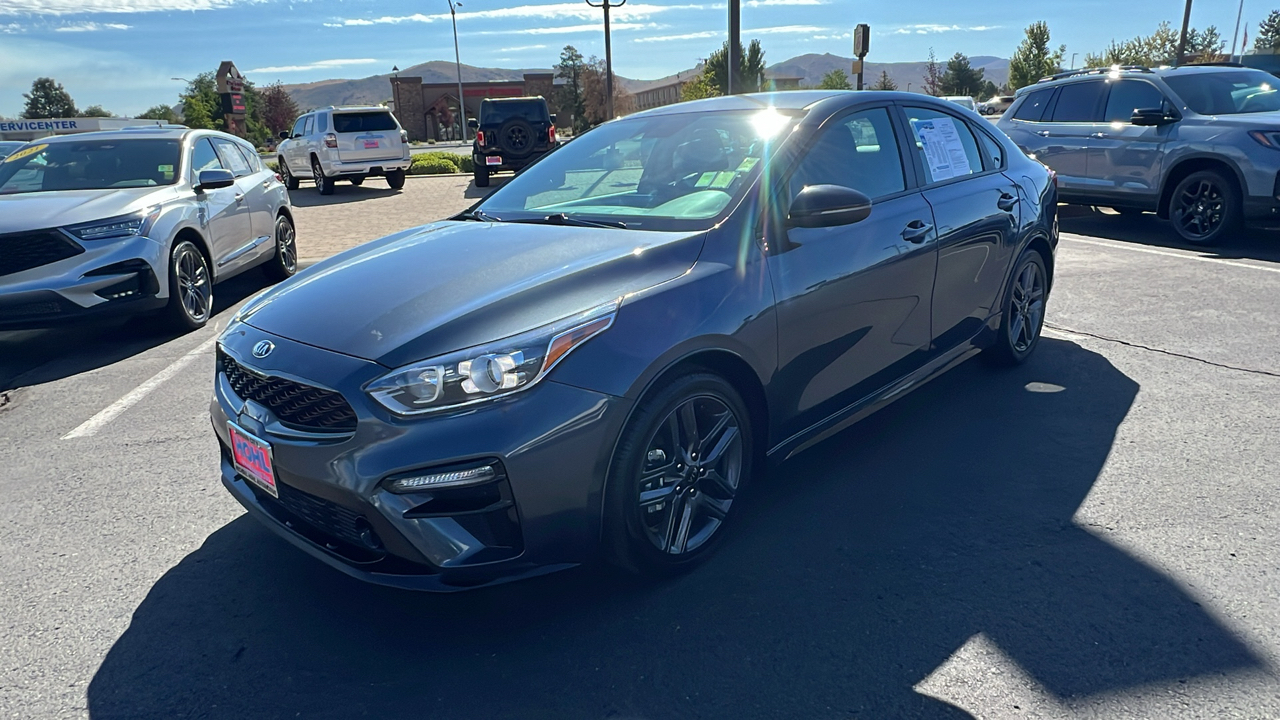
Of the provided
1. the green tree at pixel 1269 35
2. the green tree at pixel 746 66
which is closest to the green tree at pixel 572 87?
the green tree at pixel 746 66

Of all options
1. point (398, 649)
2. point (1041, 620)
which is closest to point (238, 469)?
point (398, 649)

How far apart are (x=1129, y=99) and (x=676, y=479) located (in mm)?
9502

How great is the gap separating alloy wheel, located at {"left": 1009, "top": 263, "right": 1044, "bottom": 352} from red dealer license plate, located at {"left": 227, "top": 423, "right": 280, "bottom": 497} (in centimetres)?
398

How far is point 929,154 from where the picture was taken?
4250mm

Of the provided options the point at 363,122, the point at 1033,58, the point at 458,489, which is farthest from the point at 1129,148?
the point at 1033,58

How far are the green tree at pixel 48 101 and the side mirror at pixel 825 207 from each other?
115 meters

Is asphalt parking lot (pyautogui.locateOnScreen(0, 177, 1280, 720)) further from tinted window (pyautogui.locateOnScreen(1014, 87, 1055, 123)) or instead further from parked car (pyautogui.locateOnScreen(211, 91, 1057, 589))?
tinted window (pyautogui.locateOnScreen(1014, 87, 1055, 123))

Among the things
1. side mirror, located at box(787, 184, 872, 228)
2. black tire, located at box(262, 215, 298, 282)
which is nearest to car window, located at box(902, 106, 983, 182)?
side mirror, located at box(787, 184, 872, 228)

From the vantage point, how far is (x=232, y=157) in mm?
8484

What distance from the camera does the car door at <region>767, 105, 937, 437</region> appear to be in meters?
3.26

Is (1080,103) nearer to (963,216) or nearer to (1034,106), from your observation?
(1034,106)

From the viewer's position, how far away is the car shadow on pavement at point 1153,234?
873 centimetres

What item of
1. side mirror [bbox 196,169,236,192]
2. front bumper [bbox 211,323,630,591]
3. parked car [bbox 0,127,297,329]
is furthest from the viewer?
side mirror [bbox 196,169,236,192]

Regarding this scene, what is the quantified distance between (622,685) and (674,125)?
253cm
